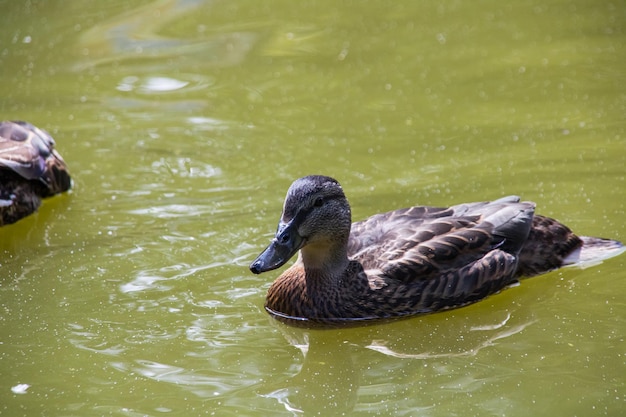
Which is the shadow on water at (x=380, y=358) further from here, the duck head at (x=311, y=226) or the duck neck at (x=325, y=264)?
the duck head at (x=311, y=226)

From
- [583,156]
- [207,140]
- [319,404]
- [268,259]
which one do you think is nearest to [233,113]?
[207,140]

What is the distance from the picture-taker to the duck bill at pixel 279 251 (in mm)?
6785

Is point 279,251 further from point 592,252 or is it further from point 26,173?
point 26,173

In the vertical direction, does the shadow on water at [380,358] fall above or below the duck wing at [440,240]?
below

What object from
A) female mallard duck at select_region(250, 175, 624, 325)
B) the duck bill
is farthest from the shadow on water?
the duck bill

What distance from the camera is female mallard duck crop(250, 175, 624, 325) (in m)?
6.95

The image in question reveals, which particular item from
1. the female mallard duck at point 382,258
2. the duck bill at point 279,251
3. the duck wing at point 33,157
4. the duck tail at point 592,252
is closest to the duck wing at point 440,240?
the female mallard duck at point 382,258

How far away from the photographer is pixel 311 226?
6.95 meters

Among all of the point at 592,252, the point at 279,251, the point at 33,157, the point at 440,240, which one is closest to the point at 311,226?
the point at 279,251

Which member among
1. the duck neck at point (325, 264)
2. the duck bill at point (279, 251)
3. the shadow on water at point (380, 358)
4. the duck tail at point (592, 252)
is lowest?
the shadow on water at point (380, 358)

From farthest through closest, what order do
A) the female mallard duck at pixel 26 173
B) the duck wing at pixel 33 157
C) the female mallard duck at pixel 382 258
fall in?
the duck wing at pixel 33 157, the female mallard duck at pixel 26 173, the female mallard duck at pixel 382 258

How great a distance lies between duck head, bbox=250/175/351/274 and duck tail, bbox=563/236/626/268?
1611 millimetres

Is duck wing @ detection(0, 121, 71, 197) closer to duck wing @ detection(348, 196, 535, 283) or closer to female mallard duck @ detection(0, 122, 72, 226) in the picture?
female mallard duck @ detection(0, 122, 72, 226)

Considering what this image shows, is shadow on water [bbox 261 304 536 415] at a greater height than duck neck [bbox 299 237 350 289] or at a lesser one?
lesser
